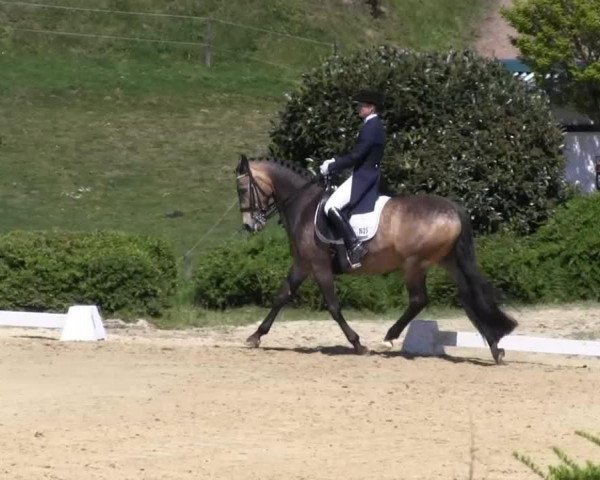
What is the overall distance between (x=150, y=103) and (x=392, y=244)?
59.6 feet

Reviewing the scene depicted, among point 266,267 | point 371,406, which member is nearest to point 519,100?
point 266,267

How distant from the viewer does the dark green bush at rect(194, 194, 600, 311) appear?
53.6ft

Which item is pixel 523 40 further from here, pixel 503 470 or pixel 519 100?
pixel 503 470

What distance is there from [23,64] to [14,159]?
6224mm

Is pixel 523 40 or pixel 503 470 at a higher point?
pixel 523 40

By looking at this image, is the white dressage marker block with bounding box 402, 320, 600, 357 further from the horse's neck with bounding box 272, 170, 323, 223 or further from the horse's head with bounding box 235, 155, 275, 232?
the horse's head with bounding box 235, 155, 275, 232

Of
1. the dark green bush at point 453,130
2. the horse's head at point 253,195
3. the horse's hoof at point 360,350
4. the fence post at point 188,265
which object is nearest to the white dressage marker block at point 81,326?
the horse's head at point 253,195

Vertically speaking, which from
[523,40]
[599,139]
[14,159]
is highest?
[523,40]

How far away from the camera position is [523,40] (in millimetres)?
23422

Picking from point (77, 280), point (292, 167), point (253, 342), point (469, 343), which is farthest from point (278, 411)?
point (77, 280)

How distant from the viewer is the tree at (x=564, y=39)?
22.8 metres

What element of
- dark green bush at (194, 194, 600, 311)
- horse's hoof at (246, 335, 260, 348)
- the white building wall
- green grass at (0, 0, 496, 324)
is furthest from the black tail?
the white building wall

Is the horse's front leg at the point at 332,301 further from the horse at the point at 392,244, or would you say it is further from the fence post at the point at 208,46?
the fence post at the point at 208,46

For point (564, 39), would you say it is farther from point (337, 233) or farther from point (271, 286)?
point (337, 233)
